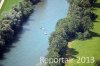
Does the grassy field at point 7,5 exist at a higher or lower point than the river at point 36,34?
higher

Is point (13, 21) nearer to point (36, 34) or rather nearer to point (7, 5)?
point (36, 34)

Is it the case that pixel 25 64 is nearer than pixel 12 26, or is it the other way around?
pixel 25 64

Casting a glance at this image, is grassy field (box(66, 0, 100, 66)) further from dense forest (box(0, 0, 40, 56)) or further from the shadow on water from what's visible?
dense forest (box(0, 0, 40, 56))

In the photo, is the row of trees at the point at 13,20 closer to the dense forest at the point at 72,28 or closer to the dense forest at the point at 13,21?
the dense forest at the point at 13,21

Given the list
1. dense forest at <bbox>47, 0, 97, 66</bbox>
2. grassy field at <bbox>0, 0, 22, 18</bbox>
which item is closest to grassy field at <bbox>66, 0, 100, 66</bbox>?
dense forest at <bbox>47, 0, 97, 66</bbox>

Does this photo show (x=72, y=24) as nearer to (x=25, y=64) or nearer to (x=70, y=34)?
(x=70, y=34)

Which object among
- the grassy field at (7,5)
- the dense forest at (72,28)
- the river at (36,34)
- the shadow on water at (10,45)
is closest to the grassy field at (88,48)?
the dense forest at (72,28)

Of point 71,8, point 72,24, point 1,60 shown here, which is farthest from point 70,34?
point 1,60
